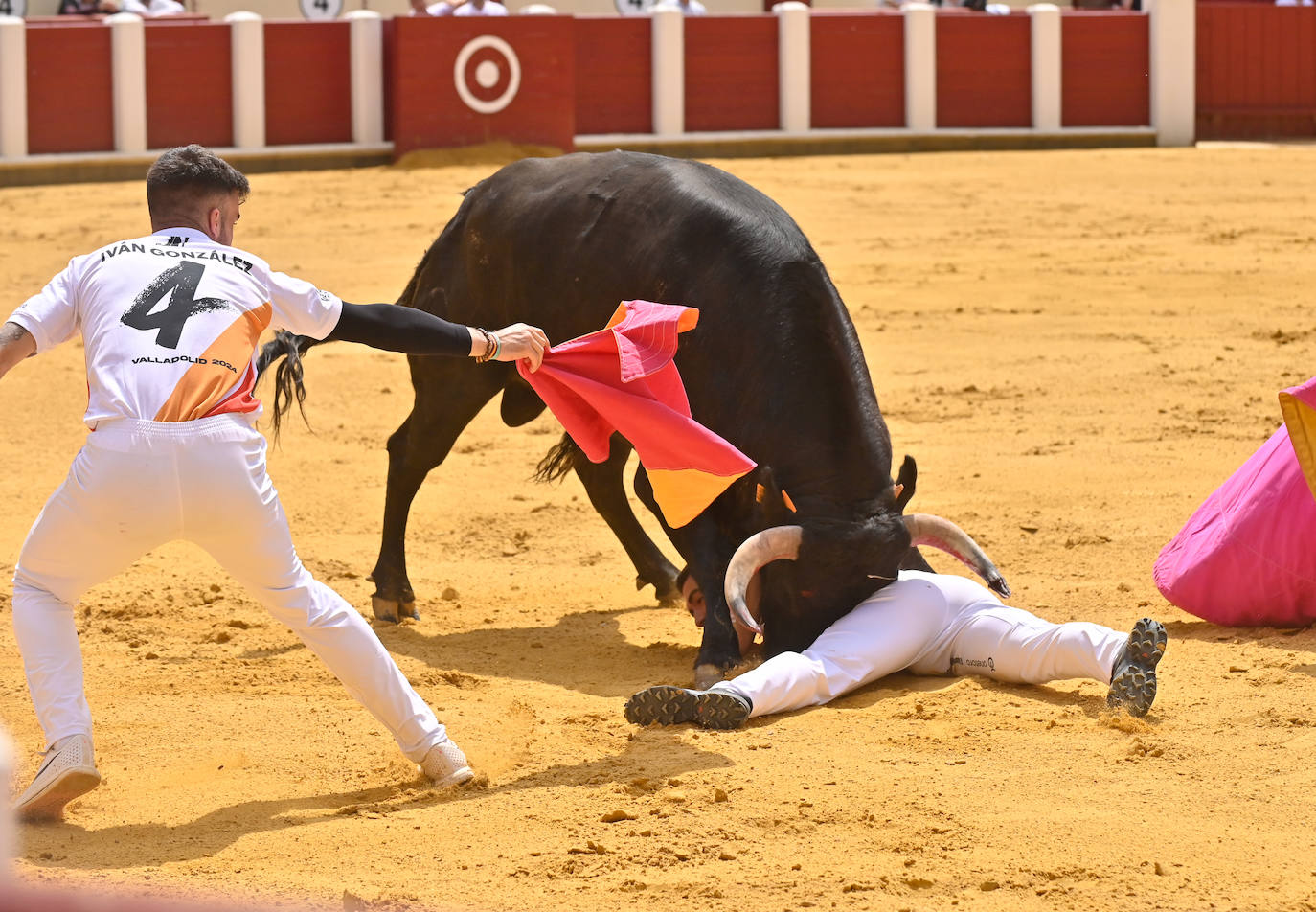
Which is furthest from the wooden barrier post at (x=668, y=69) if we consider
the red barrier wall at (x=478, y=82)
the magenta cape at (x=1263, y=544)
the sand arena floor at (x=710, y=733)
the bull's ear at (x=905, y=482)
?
the bull's ear at (x=905, y=482)

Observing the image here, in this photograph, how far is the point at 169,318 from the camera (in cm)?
320

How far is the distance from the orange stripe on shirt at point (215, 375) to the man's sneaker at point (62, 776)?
0.65 m

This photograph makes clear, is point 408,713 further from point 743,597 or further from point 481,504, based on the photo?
point 481,504

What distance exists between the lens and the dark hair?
10.8 ft

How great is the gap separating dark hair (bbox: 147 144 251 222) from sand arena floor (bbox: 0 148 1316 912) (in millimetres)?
1198

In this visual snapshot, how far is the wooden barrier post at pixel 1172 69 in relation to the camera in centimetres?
1612

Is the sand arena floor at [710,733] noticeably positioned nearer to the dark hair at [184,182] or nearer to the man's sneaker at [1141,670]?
the man's sneaker at [1141,670]

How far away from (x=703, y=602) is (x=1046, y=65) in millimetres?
12766

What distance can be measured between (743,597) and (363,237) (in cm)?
817

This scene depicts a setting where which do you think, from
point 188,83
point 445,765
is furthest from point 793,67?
point 445,765

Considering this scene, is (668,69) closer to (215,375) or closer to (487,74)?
(487,74)

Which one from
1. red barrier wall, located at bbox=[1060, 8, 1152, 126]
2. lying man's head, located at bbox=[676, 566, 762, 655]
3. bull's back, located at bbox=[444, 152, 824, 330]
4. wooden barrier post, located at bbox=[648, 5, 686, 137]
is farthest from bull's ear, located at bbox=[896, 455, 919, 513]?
red barrier wall, located at bbox=[1060, 8, 1152, 126]

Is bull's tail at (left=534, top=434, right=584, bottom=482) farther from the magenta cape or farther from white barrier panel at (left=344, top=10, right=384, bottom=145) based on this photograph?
white barrier panel at (left=344, top=10, right=384, bottom=145)

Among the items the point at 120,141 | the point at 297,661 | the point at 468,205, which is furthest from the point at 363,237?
the point at 297,661
